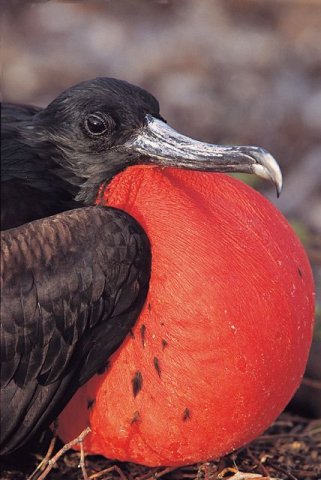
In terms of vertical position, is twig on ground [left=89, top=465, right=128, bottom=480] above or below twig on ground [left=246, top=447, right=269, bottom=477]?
below

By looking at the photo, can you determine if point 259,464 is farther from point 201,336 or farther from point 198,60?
point 198,60

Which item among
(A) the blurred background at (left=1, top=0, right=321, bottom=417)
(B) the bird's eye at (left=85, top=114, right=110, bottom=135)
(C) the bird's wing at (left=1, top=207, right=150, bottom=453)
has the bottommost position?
(A) the blurred background at (left=1, top=0, right=321, bottom=417)

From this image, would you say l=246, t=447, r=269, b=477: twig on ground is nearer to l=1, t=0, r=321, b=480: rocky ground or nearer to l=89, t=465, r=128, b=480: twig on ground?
l=89, t=465, r=128, b=480: twig on ground

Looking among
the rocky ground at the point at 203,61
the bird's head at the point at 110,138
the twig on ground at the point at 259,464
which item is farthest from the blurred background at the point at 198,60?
the bird's head at the point at 110,138

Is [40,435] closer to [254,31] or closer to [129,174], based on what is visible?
[129,174]

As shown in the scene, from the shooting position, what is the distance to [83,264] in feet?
5.69

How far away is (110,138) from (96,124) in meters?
0.04

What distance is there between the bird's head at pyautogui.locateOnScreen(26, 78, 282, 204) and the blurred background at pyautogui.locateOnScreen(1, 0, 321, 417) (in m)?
2.06

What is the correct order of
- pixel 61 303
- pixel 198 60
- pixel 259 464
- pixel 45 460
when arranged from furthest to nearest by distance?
1. pixel 198 60
2. pixel 259 464
3. pixel 45 460
4. pixel 61 303

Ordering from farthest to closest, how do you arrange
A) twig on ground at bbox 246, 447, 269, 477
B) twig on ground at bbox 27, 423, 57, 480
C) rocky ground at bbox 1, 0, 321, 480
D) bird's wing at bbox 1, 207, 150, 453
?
rocky ground at bbox 1, 0, 321, 480, twig on ground at bbox 246, 447, 269, 477, twig on ground at bbox 27, 423, 57, 480, bird's wing at bbox 1, 207, 150, 453

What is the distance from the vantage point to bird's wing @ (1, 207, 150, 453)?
1727 millimetres

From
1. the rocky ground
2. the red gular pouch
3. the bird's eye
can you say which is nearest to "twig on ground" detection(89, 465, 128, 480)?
the red gular pouch

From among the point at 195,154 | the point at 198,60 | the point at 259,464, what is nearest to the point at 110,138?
the point at 195,154

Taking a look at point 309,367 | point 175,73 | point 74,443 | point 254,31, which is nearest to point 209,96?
point 175,73
